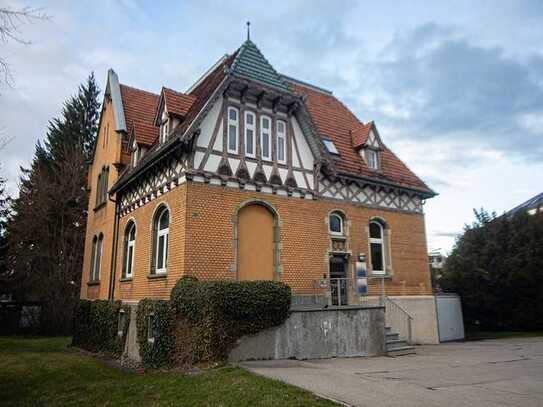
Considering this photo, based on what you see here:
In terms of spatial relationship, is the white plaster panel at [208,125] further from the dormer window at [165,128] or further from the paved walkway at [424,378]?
the paved walkway at [424,378]

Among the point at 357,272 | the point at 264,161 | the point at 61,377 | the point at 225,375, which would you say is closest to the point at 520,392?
the point at 225,375

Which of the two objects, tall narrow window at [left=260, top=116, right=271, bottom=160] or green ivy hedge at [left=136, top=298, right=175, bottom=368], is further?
tall narrow window at [left=260, top=116, right=271, bottom=160]

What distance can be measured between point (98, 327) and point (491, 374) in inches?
566

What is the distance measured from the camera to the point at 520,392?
8.16m

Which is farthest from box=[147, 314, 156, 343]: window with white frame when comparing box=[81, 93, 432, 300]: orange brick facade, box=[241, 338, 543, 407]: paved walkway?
box=[241, 338, 543, 407]: paved walkway

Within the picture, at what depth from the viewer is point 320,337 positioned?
12.7 metres

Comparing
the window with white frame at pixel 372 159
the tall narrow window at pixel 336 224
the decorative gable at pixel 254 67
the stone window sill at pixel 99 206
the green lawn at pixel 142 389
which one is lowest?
the green lawn at pixel 142 389

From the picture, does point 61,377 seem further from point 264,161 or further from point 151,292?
point 264,161

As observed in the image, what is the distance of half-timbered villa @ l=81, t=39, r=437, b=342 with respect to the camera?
13789 millimetres

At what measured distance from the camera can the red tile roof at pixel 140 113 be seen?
17.8 meters

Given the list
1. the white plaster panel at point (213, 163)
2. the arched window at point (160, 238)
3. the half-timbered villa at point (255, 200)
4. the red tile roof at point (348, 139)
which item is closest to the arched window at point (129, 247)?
the half-timbered villa at point (255, 200)

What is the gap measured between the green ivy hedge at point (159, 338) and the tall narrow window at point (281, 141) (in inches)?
251

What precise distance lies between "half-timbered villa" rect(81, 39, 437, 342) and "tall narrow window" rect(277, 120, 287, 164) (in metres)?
0.05

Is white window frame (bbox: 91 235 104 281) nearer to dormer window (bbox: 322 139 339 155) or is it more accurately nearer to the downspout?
the downspout
